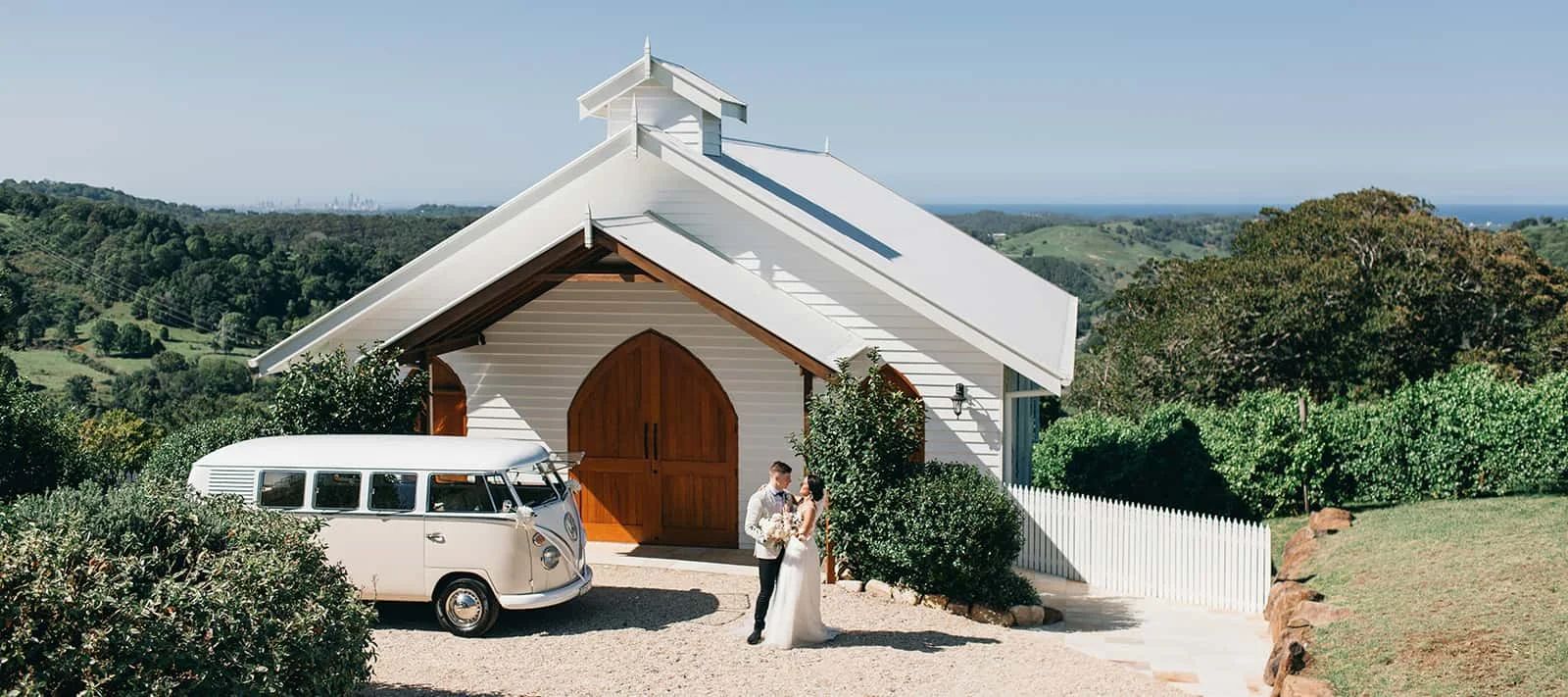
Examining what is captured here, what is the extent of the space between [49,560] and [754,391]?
11.4 m

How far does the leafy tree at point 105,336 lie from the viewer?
169 ft

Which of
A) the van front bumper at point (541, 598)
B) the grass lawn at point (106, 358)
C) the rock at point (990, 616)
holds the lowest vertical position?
the rock at point (990, 616)

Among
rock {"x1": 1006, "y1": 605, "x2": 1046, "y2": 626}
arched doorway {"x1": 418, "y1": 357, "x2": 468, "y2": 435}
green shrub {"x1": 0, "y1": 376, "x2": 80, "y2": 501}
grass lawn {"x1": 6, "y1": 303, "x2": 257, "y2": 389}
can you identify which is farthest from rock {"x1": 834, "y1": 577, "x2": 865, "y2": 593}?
grass lawn {"x1": 6, "y1": 303, "x2": 257, "y2": 389}

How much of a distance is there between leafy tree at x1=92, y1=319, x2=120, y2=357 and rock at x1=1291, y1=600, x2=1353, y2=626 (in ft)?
157

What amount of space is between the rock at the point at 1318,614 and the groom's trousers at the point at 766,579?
216 inches

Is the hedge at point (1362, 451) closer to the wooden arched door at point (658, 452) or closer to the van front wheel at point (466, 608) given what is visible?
the wooden arched door at point (658, 452)

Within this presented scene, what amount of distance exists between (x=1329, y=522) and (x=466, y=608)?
12468 millimetres

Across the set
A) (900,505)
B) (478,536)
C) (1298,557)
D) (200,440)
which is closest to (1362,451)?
(1298,557)

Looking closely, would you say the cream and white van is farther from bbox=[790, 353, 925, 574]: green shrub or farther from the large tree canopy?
the large tree canopy

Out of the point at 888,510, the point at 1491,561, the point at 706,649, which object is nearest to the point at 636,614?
the point at 706,649

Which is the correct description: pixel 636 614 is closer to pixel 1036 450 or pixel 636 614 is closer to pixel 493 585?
pixel 493 585

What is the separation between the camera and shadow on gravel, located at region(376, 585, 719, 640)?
14.0 metres

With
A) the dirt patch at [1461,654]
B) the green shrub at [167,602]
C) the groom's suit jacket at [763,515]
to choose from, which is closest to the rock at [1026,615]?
the groom's suit jacket at [763,515]

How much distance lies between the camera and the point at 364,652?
381 inches
